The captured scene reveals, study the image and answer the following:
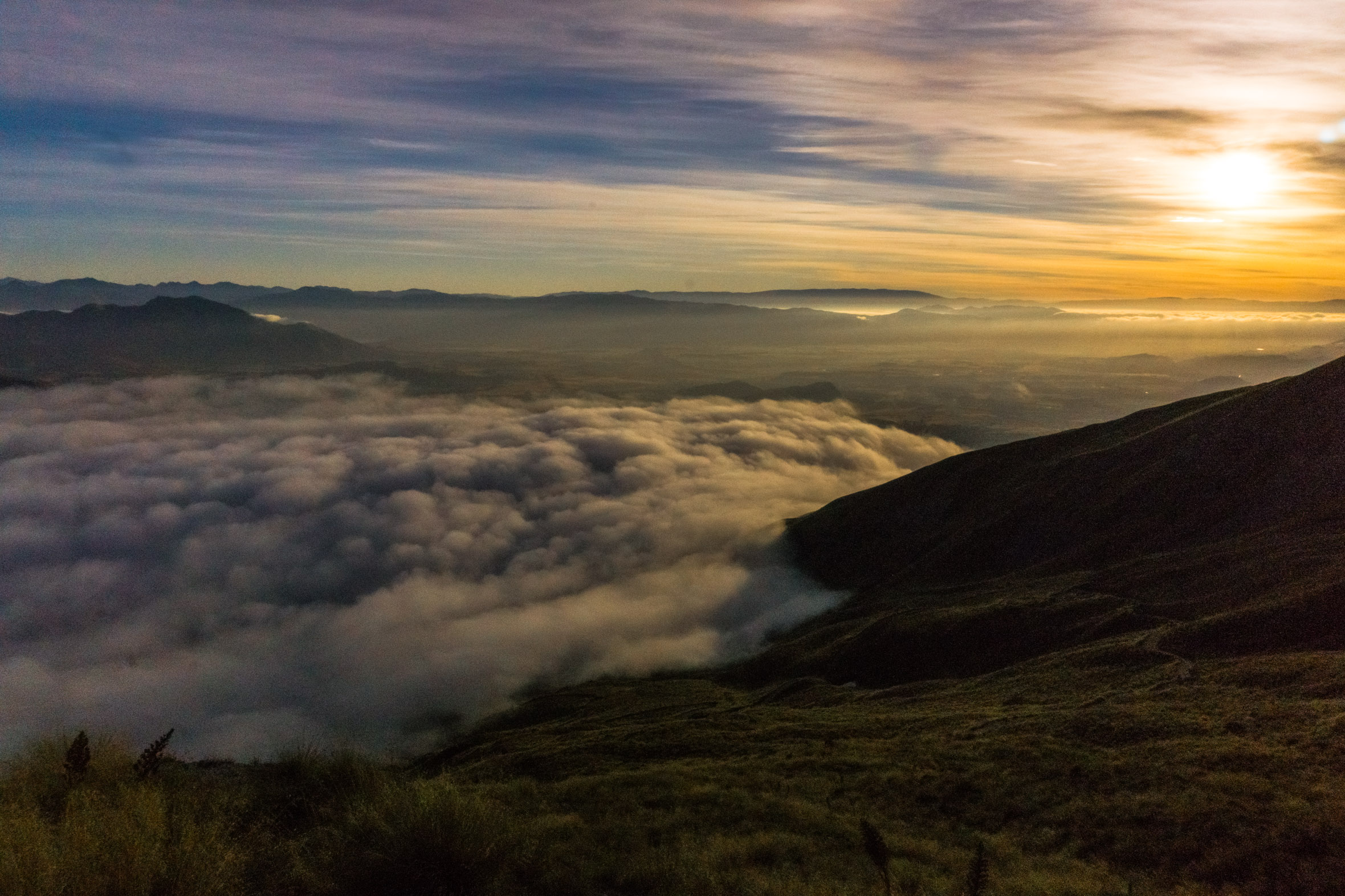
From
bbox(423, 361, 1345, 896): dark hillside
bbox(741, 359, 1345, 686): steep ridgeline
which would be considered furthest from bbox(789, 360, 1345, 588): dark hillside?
bbox(423, 361, 1345, 896): dark hillside

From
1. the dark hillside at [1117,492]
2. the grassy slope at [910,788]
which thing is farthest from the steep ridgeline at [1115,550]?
the grassy slope at [910,788]

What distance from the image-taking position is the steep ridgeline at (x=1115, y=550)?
4394 centimetres

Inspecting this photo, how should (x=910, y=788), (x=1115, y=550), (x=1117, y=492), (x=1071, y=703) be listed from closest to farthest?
1. (x=910, y=788)
2. (x=1071, y=703)
3. (x=1115, y=550)
4. (x=1117, y=492)

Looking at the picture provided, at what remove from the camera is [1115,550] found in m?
70.2

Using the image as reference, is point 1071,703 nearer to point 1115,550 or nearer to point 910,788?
point 910,788

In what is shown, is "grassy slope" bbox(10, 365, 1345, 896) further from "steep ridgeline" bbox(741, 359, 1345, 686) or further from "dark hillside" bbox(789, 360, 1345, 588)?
"dark hillside" bbox(789, 360, 1345, 588)

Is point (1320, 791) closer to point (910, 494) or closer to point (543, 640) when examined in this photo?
point (910, 494)

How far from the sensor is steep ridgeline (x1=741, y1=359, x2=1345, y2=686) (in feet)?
144

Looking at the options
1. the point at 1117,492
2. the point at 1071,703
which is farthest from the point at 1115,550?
the point at 1071,703

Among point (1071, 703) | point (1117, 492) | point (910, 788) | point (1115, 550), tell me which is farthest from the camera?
point (1117, 492)

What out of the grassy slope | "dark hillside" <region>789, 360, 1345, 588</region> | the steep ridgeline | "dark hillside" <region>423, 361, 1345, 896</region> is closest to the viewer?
the grassy slope

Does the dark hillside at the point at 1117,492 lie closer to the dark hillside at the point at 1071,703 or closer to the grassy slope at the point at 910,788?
the dark hillside at the point at 1071,703

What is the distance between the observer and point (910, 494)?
115875 millimetres

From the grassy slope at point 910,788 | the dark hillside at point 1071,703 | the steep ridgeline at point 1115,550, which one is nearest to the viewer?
the grassy slope at point 910,788
